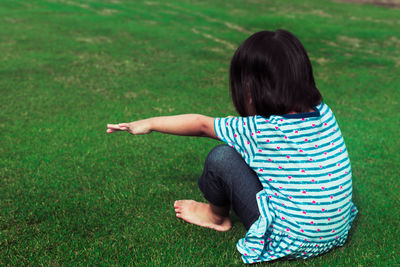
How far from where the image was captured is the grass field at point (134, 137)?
2594 mm

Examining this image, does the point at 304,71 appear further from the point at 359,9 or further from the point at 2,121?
the point at 359,9

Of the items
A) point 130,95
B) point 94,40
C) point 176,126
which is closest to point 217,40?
point 94,40

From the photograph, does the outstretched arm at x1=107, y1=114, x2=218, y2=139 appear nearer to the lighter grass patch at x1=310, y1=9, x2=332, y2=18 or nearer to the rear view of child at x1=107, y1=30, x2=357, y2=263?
the rear view of child at x1=107, y1=30, x2=357, y2=263

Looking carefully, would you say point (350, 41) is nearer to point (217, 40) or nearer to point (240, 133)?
point (217, 40)

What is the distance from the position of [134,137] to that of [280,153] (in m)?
2.26

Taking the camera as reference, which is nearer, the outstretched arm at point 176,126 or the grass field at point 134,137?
the outstretched arm at point 176,126

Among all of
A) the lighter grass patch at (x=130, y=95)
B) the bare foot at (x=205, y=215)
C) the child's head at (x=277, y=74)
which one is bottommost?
the bare foot at (x=205, y=215)

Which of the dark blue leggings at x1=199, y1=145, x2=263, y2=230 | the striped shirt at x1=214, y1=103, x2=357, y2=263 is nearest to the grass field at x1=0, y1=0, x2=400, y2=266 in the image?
the striped shirt at x1=214, y1=103, x2=357, y2=263

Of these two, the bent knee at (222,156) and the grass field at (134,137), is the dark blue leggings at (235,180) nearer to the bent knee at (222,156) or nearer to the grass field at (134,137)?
the bent knee at (222,156)

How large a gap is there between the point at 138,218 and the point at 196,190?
567 millimetres

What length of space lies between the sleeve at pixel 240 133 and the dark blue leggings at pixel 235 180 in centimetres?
7

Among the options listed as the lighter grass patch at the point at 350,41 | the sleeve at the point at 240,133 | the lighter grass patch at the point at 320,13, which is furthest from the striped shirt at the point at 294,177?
the lighter grass patch at the point at 320,13

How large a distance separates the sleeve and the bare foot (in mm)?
533

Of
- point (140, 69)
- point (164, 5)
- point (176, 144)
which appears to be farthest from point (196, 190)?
point (164, 5)
